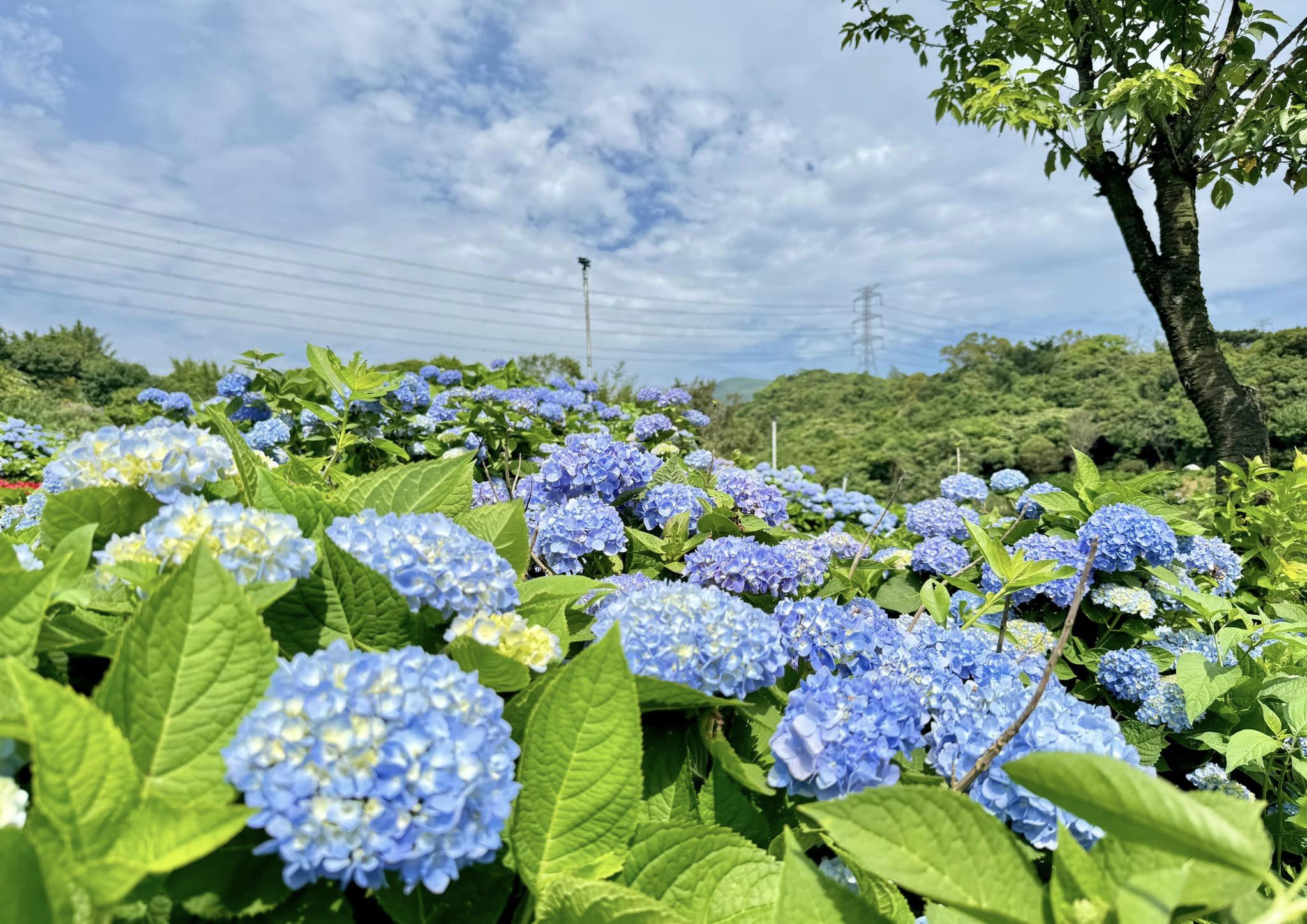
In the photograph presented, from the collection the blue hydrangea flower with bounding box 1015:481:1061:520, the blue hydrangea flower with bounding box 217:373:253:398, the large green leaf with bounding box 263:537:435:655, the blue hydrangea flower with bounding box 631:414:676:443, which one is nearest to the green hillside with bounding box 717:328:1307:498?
the blue hydrangea flower with bounding box 631:414:676:443

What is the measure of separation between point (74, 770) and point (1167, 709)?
248 centimetres

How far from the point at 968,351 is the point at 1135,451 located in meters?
15.8

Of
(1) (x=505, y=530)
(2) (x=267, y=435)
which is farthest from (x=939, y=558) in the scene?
(2) (x=267, y=435)

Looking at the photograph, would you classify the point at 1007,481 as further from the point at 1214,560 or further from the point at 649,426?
the point at 649,426

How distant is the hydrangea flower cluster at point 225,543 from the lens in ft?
2.68

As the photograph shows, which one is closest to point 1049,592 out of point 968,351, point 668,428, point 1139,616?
point 1139,616

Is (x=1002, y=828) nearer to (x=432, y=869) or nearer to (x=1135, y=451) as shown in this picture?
(x=432, y=869)

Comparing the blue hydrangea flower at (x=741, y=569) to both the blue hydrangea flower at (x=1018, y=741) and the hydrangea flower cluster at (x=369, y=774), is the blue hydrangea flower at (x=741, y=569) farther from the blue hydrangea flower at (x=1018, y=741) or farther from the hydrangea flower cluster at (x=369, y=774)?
the hydrangea flower cluster at (x=369, y=774)

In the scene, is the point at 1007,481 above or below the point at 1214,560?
above

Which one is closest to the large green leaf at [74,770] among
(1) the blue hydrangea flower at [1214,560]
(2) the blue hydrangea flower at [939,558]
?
(2) the blue hydrangea flower at [939,558]

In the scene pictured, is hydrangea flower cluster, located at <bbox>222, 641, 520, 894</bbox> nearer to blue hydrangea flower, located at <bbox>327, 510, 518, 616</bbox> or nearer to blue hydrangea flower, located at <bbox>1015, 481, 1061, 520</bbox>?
blue hydrangea flower, located at <bbox>327, 510, 518, 616</bbox>

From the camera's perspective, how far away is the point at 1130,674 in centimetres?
218

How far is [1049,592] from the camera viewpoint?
237cm

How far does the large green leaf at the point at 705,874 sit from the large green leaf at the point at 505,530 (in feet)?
1.73
